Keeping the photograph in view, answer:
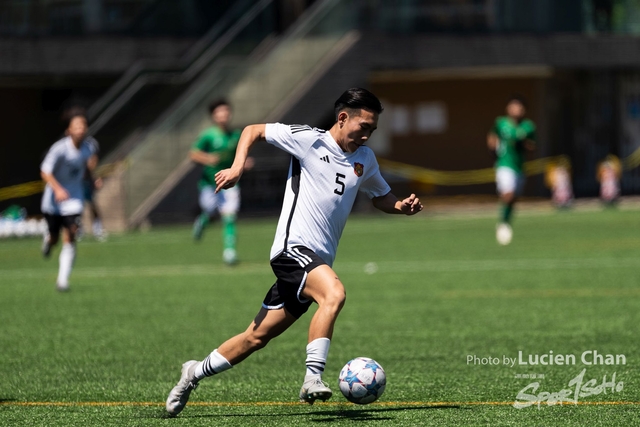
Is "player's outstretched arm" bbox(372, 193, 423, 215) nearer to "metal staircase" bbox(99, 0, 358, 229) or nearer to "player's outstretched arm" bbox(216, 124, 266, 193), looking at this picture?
"player's outstretched arm" bbox(216, 124, 266, 193)

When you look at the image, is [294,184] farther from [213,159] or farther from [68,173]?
[213,159]

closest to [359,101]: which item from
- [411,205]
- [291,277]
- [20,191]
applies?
[411,205]

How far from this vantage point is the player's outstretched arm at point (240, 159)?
23.3ft

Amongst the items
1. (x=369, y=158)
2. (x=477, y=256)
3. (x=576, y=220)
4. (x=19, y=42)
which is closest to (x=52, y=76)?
(x=19, y=42)

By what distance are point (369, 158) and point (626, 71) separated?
35.0m

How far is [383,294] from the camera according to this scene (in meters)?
15.1

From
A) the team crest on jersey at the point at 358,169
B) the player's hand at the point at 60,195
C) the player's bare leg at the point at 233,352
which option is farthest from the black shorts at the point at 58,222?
the team crest on jersey at the point at 358,169

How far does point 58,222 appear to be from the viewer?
1589 centimetres

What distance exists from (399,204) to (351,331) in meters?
4.33

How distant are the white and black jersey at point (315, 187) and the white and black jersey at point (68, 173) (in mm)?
8233

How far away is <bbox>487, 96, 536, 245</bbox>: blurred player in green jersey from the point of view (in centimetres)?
2289

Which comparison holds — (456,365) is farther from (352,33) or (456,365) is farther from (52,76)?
(52,76)

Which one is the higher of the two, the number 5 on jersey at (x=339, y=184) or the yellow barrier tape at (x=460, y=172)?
the number 5 on jersey at (x=339, y=184)

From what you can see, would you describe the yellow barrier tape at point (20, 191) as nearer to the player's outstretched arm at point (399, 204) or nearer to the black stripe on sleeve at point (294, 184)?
the player's outstretched arm at point (399, 204)
